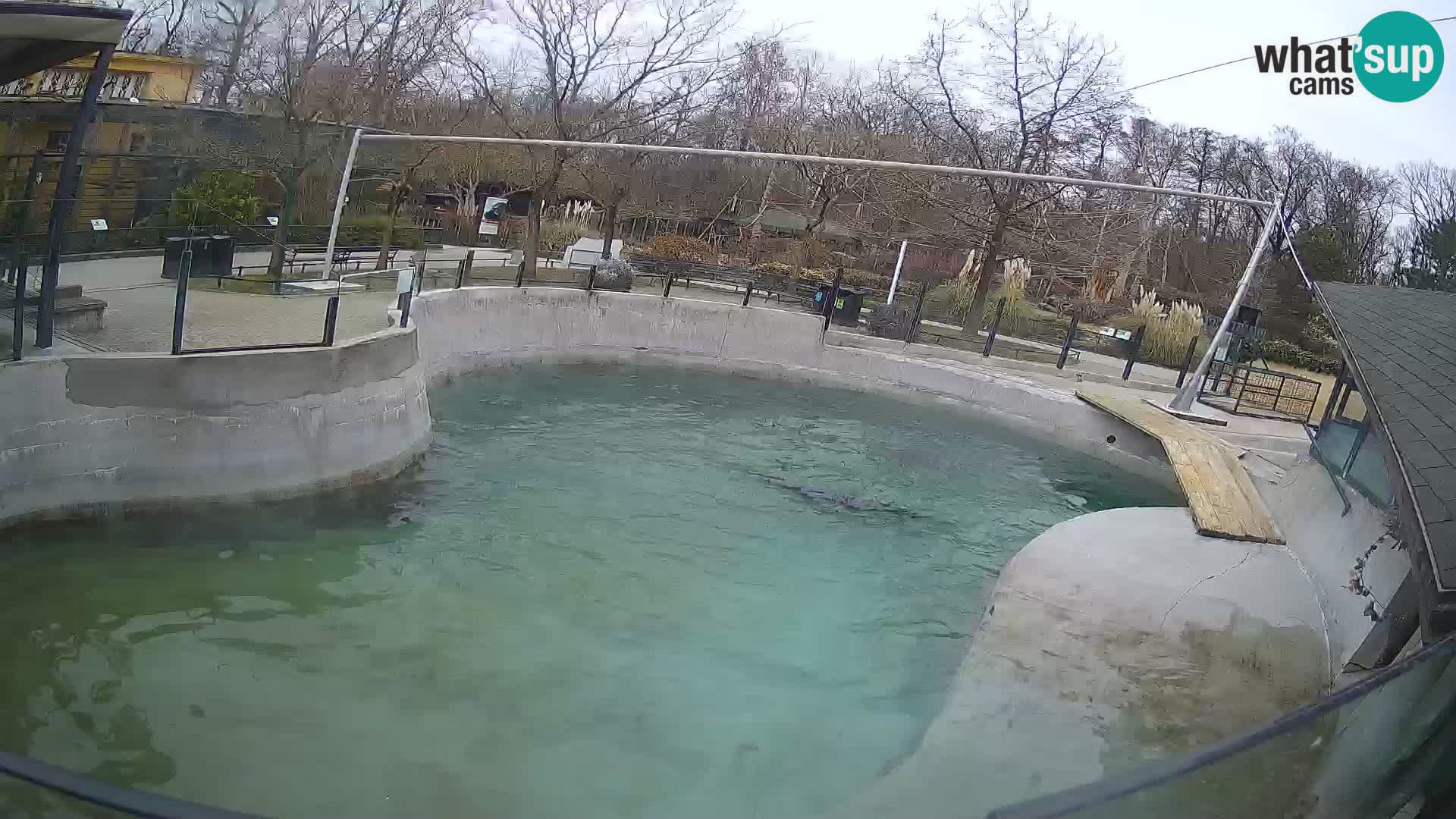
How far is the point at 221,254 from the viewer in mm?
15039

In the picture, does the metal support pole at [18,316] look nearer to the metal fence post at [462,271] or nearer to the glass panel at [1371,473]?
the metal fence post at [462,271]

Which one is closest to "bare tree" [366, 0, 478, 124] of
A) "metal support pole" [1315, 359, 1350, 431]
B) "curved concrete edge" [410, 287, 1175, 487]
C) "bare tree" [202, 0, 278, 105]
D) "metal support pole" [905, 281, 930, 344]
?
"bare tree" [202, 0, 278, 105]

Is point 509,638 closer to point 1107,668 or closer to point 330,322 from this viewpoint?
point 330,322

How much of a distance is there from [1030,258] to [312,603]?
2999cm

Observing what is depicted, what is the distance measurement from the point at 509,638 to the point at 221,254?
910cm

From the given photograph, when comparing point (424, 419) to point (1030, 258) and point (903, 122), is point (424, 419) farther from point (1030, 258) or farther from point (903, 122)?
point (903, 122)

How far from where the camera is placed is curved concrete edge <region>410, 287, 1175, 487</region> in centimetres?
1842

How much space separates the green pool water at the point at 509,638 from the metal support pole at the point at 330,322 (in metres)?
1.66

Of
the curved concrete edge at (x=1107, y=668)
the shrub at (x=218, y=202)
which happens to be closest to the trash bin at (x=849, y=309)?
the shrub at (x=218, y=202)

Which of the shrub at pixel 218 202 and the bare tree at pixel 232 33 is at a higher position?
the bare tree at pixel 232 33

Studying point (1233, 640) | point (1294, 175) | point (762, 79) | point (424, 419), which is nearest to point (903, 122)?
point (762, 79)

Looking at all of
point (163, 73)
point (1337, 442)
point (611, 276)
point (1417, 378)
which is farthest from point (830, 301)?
point (1417, 378)

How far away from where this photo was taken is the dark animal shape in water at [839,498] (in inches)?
565

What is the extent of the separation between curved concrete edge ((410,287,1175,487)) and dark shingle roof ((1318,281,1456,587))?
789 centimetres
